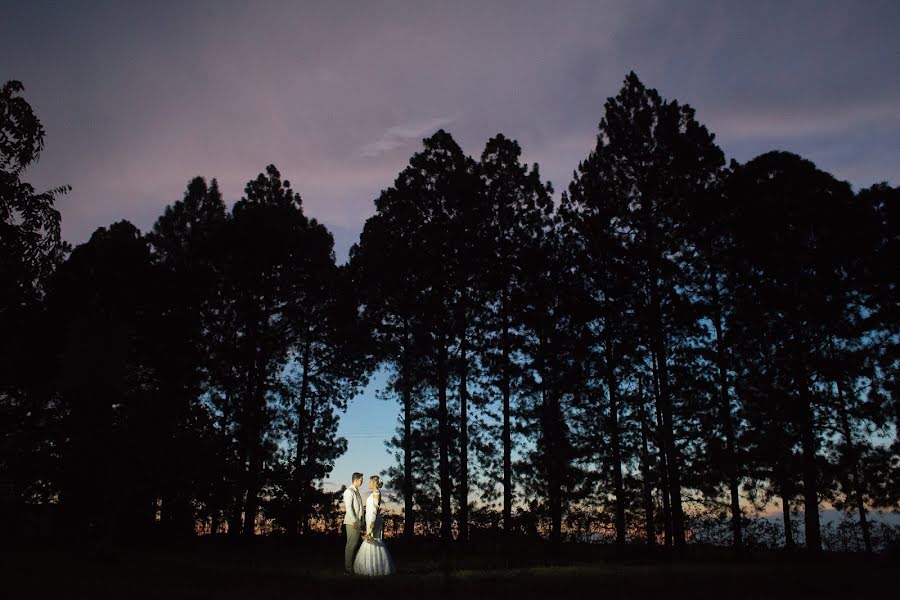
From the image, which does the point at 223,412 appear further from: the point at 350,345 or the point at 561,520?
the point at 561,520

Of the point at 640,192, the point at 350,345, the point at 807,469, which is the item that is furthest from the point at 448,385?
the point at 807,469

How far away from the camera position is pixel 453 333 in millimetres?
26891

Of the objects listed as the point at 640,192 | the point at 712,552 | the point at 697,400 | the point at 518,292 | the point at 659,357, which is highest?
the point at 640,192

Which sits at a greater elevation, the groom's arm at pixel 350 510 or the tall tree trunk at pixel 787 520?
the groom's arm at pixel 350 510

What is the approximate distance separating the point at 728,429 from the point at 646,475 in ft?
12.6

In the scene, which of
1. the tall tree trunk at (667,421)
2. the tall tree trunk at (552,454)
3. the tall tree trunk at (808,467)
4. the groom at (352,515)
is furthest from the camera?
the tall tree trunk at (552,454)

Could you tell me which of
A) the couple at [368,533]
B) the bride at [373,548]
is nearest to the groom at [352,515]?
the couple at [368,533]

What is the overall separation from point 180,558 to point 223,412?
9.71 m

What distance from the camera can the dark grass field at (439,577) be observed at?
11.8 metres

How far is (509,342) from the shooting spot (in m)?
27.5

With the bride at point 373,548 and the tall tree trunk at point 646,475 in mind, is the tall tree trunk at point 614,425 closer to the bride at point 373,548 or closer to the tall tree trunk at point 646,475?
the tall tree trunk at point 646,475

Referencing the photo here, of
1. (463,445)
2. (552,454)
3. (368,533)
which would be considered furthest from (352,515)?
(552,454)

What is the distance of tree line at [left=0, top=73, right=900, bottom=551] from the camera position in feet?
72.6

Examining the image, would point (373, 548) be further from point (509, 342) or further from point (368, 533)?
point (509, 342)
